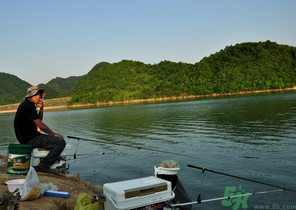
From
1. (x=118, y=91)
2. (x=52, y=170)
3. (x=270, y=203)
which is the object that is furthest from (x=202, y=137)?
(x=118, y=91)

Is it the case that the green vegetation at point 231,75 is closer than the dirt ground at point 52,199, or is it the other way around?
the dirt ground at point 52,199

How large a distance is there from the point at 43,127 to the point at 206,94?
13847 cm

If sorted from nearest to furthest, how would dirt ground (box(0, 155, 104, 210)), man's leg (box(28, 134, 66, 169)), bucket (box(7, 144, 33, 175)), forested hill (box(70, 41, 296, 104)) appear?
1. dirt ground (box(0, 155, 104, 210))
2. bucket (box(7, 144, 33, 175))
3. man's leg (box(28, 134, 66, 169))
4. forested hill (box(70, 41, 296, 104))

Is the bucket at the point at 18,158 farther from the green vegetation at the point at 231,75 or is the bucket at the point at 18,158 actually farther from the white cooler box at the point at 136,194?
the green vegetation at the point at 231,75

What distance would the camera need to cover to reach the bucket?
5668 mm

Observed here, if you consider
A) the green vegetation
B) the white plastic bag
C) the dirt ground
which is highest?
the green vegetation

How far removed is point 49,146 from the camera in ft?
20.7

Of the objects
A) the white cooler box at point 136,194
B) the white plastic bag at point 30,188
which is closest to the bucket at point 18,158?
the white plastic bag at point 30,188

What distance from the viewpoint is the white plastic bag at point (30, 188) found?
14.2ft

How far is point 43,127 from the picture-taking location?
19.7 ft

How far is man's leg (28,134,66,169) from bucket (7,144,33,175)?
1.20ft

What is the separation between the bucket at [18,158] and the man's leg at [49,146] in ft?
1.20

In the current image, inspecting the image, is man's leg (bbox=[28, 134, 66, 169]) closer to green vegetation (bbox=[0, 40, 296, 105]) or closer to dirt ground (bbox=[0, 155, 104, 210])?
dirt ground (bbox=[0, 155, 104, 210])

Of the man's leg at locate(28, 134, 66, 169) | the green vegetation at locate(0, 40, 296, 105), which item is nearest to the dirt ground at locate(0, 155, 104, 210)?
the man's leg at locate(28, 134, 66, 169)
